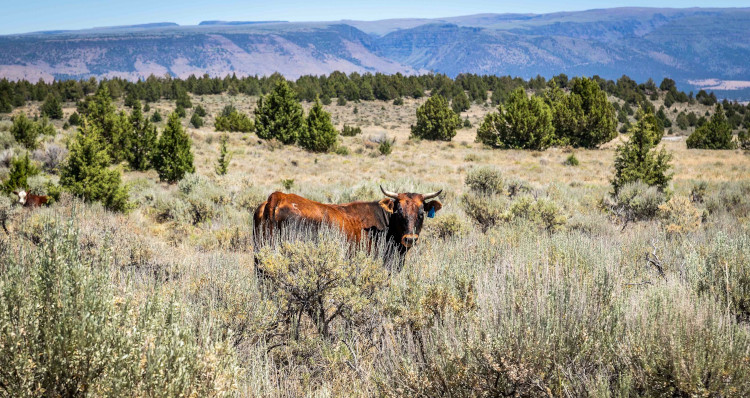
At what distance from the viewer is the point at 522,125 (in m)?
32.7

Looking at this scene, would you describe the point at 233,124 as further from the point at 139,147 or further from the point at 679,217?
the point at 679,217

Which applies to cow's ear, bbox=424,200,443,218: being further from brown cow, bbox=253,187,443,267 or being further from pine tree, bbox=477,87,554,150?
pine tree, bbox=477,87,554,150

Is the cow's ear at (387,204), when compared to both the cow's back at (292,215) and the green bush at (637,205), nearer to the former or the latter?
the cow's back at (292,215)

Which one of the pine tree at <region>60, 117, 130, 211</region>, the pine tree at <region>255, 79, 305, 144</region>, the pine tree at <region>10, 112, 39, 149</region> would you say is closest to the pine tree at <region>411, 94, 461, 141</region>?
the pine tree at <region>255, 79, 305, 144</region>

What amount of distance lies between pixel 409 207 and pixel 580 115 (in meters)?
32.4

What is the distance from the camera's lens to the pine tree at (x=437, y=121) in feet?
131

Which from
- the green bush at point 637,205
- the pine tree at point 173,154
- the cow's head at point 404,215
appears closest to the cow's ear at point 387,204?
the cow's head at point 404,215

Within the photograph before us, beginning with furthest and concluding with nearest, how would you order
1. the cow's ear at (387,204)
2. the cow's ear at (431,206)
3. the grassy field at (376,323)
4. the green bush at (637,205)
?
the green bush at (637,205)
the cow's ear at (431,206)
the cow's ear at (387,204)
the grassy field at (376,323)

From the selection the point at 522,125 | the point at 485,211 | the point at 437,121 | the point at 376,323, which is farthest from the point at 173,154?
the point at 437,121

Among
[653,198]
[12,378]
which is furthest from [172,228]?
[653,198]

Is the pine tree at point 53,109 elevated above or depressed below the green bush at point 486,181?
above

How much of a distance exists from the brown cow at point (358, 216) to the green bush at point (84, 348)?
3.36 meters

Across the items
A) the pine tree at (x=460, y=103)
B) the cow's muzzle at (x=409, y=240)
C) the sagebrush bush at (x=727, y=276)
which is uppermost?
the pine tree at (x=460, y=103)

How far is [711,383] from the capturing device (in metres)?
2.36
